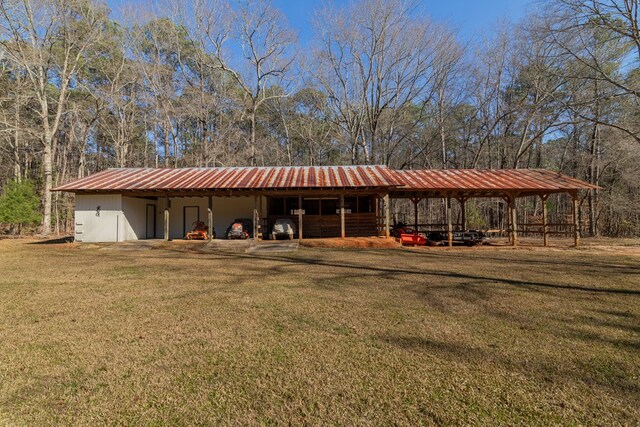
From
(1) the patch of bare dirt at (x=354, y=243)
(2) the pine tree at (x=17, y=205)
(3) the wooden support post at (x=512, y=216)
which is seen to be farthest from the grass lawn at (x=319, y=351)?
(2) the pine tree at (x=17, y=205)

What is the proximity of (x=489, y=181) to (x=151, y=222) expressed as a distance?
17819 mm

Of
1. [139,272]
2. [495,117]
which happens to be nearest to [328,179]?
[139,272]

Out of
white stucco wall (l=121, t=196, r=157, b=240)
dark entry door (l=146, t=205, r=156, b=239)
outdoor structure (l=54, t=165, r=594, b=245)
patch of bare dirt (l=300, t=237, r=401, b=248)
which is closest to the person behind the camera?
patch of bare dirt (l=300, t=237, r=401, b=248)

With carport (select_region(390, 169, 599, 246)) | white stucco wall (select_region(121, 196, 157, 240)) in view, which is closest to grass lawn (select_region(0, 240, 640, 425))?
carport (select_region(390, 169, 599, 246))

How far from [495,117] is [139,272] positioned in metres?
27.0

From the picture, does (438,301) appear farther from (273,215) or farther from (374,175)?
(273,215)

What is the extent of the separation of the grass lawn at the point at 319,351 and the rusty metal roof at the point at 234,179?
27.0 ft

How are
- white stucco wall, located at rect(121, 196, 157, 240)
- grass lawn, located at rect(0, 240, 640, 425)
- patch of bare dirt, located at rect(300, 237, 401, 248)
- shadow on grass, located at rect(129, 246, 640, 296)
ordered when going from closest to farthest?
grass lawn, located at rect(0, 240, 640, 425), shadow on grass, located at rect(129, 246, 640, 296), patch of bare dirt, located at rect(300, 237, 401, 248), white stucco wall, located at rect(121, 196, 157, 240)

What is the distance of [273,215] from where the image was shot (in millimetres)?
18172

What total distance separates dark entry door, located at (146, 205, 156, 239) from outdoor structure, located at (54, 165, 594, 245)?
0.05 m

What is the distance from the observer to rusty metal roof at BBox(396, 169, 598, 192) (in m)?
15.0

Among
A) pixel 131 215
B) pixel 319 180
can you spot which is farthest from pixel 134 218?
pixel 319 180

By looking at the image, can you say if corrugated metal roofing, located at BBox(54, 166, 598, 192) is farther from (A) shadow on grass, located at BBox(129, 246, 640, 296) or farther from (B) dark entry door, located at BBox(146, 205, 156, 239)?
(A) shadow on grass, located at BBox(129, 246, 640, 296)

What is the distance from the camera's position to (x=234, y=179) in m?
16.5
